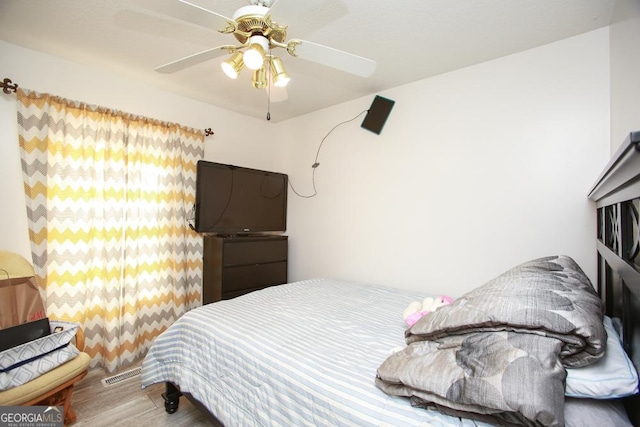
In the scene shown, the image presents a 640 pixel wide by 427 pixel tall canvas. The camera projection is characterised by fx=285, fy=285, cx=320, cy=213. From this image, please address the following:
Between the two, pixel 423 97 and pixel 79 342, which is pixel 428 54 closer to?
pixel 423 97

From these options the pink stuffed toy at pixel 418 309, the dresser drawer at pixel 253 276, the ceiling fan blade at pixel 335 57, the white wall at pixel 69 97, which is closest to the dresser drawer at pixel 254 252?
the dresser drawer at pixel 253 276

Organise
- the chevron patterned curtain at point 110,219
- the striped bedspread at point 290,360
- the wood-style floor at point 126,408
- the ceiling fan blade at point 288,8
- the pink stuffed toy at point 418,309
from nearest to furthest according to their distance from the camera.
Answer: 1. the striped bedspread at point 290,360
2. the ceiling fan blade at point 288,8
3. the pink stuffed toy at point 418,309
4. the wood-style floor at point 126,408
5. the chevron patterned curtain at point 110,219

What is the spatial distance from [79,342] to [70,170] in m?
1.28

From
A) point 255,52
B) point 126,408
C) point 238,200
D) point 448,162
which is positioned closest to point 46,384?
point 126,408

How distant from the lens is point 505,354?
803mm

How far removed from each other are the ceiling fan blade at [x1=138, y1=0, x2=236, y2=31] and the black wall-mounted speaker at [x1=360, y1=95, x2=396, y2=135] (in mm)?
1735

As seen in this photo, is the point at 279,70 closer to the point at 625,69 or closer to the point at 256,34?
the point at 256,34

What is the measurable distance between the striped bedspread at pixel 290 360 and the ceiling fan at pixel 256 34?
1317mm

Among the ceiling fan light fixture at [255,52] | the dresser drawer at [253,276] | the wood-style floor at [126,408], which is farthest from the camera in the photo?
the dresser drawer at [253,276]

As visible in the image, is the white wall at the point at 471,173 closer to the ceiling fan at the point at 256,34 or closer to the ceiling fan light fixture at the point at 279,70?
the ceiling fan at the point at 256,34

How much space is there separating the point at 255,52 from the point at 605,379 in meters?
1.64

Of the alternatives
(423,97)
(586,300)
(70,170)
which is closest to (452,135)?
(423,97)

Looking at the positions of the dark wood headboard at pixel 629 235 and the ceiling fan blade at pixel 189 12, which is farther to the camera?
the ceiling fan blade at pixel 189 12

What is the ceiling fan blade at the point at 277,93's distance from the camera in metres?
2.14
